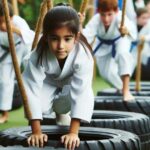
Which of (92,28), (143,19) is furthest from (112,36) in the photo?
(143,19)

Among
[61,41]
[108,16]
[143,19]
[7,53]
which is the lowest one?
[143,19]

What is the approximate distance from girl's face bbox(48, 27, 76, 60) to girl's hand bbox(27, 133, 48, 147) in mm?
363

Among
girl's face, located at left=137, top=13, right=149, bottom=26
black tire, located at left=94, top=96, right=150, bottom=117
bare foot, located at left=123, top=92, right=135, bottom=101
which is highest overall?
black tire, located at left=94, top=96, right=150, bottom=117

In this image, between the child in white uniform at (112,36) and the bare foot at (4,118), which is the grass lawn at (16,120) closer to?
the bare foot at (4,118)

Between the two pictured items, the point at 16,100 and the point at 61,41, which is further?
the point at 16,100

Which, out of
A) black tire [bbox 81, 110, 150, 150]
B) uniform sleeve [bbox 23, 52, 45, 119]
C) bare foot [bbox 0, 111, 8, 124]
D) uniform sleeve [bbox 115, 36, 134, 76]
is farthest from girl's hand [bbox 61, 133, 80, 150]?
uniform sleeve [bbox 115, 36, 134, 76]

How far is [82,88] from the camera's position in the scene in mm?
3541

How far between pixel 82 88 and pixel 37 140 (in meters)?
0.31

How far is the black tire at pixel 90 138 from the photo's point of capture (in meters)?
3.44

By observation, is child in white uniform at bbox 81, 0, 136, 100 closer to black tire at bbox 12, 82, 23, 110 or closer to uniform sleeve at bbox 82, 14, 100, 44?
uniform sleeve at bbox 82, 14, 100, 44

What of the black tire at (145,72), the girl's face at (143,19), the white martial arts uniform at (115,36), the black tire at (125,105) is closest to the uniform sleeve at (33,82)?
the black tire at (125,105)

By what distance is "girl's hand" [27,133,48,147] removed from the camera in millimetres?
3406

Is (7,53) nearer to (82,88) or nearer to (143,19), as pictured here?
(82,88)

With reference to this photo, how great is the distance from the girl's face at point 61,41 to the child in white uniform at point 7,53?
2.53 metres
